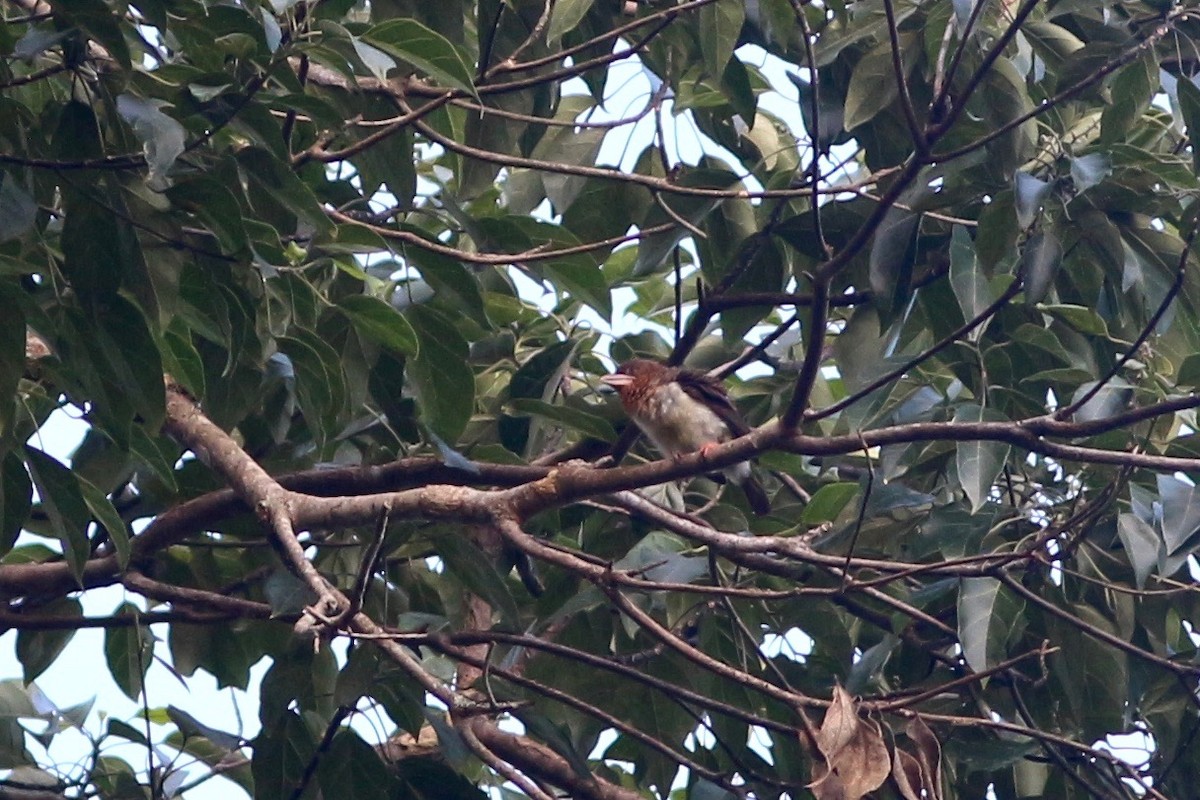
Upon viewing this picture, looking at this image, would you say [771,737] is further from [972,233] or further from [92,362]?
[92,362]

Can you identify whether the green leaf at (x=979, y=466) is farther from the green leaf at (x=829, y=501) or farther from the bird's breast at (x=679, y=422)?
the bird's breast at (x=679, y=422)

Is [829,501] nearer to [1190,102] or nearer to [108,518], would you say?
[1190,102]

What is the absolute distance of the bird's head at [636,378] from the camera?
3.96 meters

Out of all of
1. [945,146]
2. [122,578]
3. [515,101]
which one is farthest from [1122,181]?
[122,578]

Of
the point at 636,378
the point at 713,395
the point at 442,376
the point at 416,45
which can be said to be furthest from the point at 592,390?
the point at 416,45

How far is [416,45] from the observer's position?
243 cm

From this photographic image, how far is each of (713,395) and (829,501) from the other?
4.89 feet

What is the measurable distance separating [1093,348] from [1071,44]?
74 centimetres

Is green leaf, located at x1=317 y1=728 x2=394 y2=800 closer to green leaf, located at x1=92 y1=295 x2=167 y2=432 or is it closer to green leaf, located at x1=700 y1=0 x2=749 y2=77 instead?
green leaf, located at x1=92 y1=295 x2=167 y2=432

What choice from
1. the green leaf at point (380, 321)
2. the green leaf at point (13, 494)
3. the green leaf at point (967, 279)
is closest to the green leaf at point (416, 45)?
the green leaf at point (380, 321)

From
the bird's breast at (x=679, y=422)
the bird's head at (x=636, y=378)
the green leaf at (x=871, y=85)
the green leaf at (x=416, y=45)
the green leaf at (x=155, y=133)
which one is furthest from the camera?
the bird's breast at (x=679, y=422)

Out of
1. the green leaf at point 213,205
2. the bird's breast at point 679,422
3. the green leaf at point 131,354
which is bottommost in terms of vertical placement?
the bird's breast at point 679,422

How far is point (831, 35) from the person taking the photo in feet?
10.7

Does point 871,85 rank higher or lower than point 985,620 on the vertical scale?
higher
